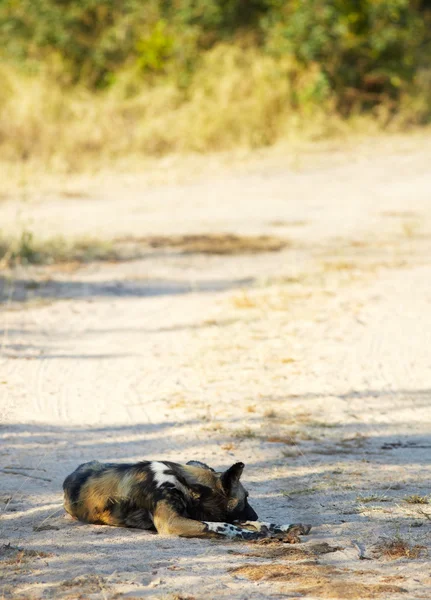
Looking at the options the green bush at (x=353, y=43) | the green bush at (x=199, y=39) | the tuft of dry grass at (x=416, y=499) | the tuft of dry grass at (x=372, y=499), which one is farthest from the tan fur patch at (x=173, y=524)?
the green bush at (x=199, y=39)

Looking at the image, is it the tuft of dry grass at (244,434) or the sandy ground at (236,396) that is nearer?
the sandy ground at (236,396)

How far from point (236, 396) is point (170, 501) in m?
2.08

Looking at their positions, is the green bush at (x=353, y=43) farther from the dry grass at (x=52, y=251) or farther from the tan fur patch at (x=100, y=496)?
the tan fur patch at (x=100, y=496)

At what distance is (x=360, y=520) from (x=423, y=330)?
10.8ft

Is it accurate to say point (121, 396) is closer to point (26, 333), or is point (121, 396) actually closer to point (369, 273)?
point (26, 333)

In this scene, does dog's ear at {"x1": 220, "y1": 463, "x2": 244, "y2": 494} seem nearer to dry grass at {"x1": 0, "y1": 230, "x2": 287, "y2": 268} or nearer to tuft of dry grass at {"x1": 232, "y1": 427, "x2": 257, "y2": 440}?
tuft of dry grass at {"x1": 232, "y1": 427, "x2": 257, "y2": 440}

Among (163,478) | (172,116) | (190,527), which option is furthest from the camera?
(172,116)

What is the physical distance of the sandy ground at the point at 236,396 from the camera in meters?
3.65

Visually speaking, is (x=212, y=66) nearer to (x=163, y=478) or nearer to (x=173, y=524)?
(x=163, y=478)

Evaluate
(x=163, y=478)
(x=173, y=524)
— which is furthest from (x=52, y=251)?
(x=173, y=524)

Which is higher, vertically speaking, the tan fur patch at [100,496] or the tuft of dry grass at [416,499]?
the tan fur patch at [100,496]

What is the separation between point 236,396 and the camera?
6.07 meters

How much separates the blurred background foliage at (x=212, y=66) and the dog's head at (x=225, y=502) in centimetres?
1255

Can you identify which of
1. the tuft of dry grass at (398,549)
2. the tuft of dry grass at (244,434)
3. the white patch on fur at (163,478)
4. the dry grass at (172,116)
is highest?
the dry grass at (172,116)
